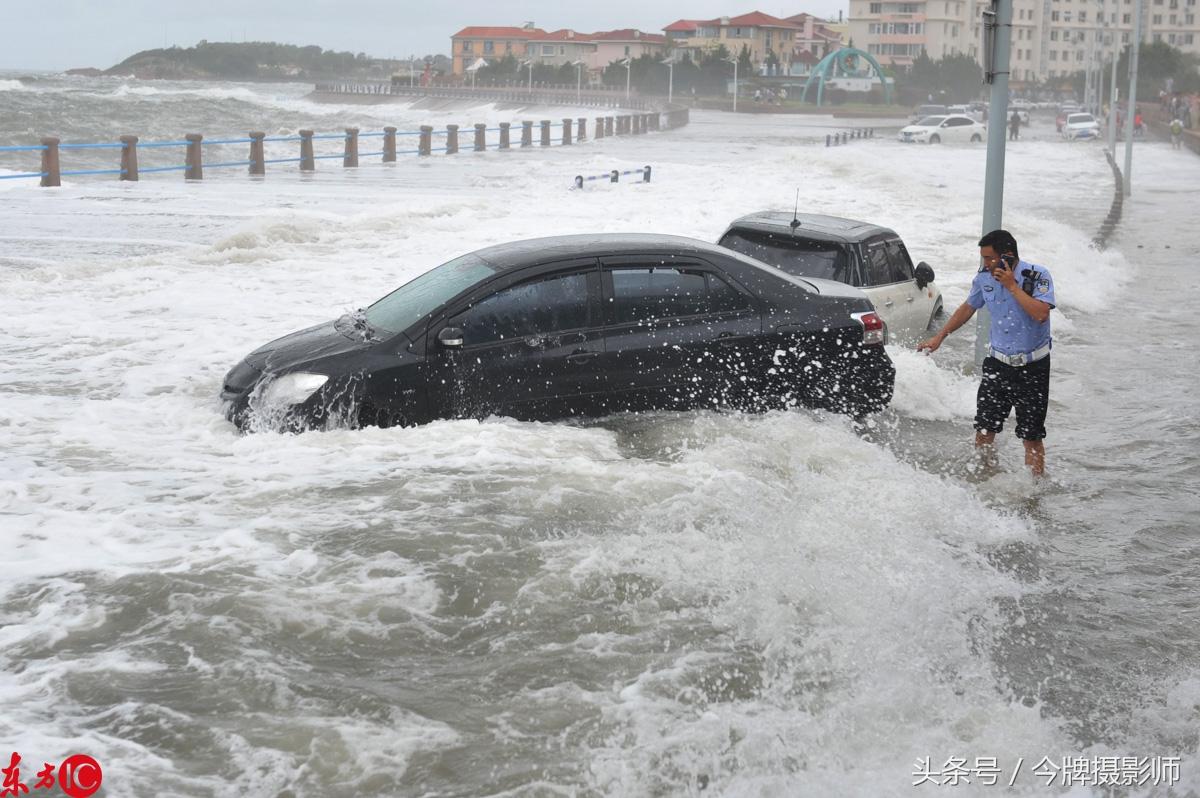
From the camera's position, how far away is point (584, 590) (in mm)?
6094

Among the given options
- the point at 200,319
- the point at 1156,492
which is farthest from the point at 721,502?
the point at 200,319

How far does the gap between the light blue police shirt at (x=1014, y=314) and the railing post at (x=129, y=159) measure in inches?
967

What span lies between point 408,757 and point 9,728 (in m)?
1.39

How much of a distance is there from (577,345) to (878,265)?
12.7ft

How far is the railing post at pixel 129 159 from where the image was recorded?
29.0 meters

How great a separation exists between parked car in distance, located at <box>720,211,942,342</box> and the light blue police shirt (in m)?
2.69

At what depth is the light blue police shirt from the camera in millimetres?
7906

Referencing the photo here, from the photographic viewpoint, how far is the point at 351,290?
15.3 m

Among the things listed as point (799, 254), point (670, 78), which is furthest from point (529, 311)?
point (670, 78)

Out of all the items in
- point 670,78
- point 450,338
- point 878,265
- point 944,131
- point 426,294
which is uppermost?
point 670,78

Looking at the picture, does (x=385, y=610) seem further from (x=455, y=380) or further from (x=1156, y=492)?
(x=1156, y=492)

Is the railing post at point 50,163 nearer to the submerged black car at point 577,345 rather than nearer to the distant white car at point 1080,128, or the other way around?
the submerged black car at point 577,345

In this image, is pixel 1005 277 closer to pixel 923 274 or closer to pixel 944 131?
pixel 923 274

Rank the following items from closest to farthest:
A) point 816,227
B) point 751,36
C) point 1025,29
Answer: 1. point 816,227
2. point 751,36
3. point 1025,29
